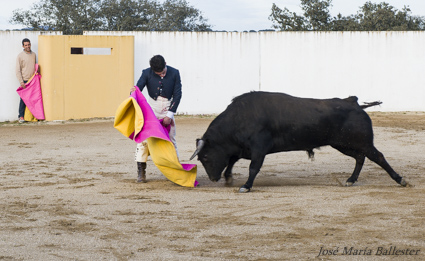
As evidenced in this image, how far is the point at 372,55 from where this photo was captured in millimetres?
19938

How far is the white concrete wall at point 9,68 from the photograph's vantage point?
1786cm

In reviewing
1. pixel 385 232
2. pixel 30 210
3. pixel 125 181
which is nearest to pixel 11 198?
pixel 30 210

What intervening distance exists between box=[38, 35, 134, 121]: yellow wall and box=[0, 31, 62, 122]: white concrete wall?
728mm

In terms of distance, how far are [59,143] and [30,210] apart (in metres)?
6.49

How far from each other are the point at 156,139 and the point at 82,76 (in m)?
9.77

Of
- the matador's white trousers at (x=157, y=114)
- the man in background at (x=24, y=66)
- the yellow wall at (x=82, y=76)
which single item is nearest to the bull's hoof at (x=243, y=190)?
the matador's white trousers at (x=157, y=114)

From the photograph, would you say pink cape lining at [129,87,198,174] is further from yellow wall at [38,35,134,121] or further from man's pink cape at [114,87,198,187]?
yellow wall at [38,35,134,121]

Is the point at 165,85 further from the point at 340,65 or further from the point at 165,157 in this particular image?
the point at 340,65

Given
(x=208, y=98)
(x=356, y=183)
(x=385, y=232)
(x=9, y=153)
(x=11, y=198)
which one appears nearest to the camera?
(x=385, y=232)

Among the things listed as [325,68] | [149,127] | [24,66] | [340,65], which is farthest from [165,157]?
[340,65]

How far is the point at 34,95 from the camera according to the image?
57.3ft

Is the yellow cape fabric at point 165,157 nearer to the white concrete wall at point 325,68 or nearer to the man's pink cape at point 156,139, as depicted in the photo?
the man's pink cape at point 156,139

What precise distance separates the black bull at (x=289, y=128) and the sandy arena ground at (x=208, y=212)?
0.50 meters

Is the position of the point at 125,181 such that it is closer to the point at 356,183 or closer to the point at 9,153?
the point at 356,183
